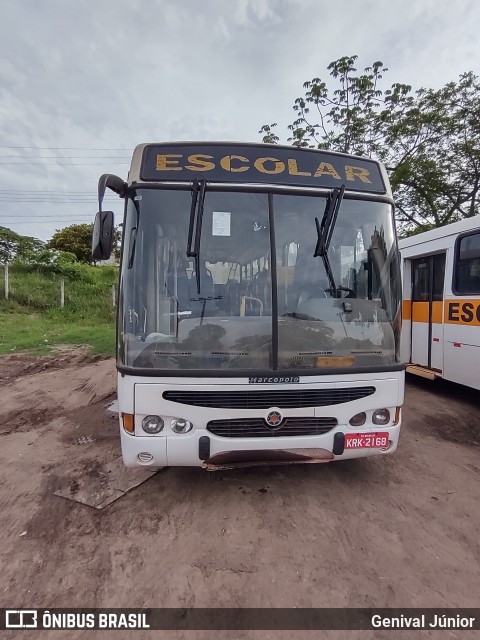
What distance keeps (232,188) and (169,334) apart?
1.37 metres

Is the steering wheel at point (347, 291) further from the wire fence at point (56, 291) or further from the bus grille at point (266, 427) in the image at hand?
the wire fence at point (56, 291)

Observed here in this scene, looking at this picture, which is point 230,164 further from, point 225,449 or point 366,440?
point 366,440

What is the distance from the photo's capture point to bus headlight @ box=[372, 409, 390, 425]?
3.32 m

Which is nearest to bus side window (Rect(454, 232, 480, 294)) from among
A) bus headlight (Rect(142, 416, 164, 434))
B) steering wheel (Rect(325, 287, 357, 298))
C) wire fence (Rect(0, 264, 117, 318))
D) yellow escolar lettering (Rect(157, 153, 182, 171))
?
steering wheel (Rect(325, 287, 357, 298))

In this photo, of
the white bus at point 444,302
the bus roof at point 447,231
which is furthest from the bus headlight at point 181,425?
the bus roof at point 447,231

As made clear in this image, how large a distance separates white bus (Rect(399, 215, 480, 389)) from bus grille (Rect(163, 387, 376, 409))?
3.80 m

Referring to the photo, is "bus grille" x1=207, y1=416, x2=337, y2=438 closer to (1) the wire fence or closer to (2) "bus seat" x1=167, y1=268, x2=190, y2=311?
(2) "bus seat" x1=167, y1=268, x2=190, y2=311

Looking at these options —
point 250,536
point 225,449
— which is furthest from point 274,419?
point 250,536

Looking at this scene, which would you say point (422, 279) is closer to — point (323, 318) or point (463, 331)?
point (463, 331)

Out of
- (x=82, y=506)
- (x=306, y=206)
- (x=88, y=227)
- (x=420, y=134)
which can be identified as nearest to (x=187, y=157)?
(x=306, y=206)

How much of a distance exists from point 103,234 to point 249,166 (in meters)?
1.43

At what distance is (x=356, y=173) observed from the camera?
3.68m

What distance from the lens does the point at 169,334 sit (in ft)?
10.3

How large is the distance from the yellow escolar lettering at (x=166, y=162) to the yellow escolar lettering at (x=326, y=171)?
1.27 meters
